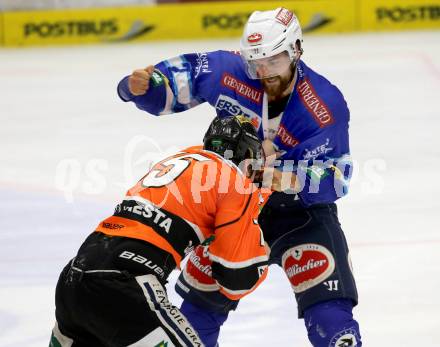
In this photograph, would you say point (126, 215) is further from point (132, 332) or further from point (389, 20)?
point (389, 20)

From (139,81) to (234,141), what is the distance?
711 mm

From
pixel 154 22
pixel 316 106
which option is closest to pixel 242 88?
pixel 316 106

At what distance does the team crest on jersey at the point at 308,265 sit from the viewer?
4.34 meters

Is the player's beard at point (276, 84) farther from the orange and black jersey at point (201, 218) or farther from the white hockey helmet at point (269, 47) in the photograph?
the orange and black jersey at point (201, 218)

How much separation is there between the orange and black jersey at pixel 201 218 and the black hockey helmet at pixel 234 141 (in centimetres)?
10

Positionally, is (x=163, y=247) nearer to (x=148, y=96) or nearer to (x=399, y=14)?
(x=148, y=96)

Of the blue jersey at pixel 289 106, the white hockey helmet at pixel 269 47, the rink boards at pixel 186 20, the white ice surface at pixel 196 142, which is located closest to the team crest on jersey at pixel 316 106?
the blue jersey at pixel 289 106

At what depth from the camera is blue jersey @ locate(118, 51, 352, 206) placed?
4410 millimetres

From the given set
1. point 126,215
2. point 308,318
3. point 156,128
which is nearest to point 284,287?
point 308,318

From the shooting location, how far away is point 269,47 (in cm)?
435

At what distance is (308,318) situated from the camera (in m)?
4.29

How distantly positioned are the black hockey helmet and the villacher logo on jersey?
0.48 meters

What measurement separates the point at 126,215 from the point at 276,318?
165 cm

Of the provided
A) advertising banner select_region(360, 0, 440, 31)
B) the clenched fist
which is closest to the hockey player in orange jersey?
the clenched fist
